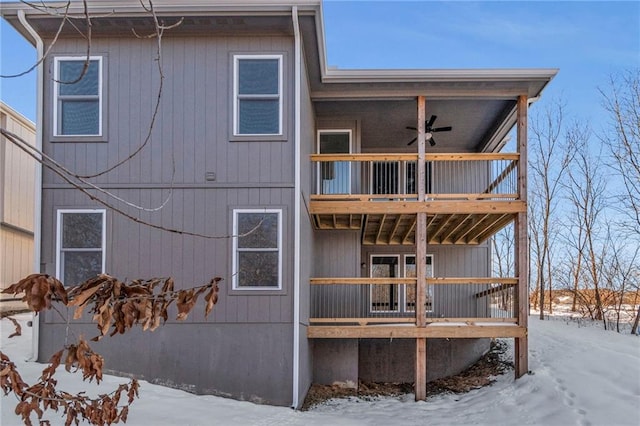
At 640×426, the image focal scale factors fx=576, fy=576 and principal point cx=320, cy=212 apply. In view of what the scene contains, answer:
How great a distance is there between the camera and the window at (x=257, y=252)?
8562 mm

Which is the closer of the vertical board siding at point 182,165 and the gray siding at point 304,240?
the vertical board siding at point 182,165

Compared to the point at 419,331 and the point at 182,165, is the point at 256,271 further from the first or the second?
the point at 419,331

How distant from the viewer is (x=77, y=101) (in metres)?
8.84

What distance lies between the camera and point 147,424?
262 inches

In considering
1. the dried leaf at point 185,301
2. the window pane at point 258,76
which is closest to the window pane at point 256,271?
the window pane at point 258,76

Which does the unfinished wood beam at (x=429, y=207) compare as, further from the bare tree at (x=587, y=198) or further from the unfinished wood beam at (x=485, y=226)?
the bare tree at (x=587, y=198)

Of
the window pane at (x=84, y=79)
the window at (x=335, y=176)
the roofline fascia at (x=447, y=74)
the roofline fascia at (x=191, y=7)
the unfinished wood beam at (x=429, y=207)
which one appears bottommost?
the unfinished wood beam at (x=429, y=207)

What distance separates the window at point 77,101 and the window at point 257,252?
2630 mm

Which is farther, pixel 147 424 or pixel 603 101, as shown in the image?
pixel 603 101

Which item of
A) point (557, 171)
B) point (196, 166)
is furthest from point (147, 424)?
point (557, 171)

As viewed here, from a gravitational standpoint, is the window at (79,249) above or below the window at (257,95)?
below

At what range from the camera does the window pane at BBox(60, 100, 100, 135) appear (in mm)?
8773

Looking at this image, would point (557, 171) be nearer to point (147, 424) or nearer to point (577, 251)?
point (577, 251)

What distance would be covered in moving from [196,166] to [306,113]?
88.0 inches
